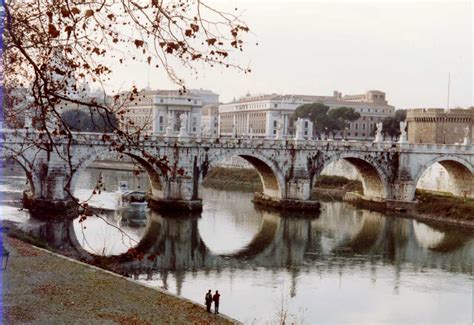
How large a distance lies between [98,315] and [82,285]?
1.93 m

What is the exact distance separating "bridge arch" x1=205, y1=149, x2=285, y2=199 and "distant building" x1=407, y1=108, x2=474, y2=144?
20.8 meters

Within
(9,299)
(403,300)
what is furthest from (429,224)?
(9,299)

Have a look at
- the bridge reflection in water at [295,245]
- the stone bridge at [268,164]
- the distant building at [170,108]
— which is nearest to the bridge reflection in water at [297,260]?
the bridge reflection in water at [295,245]

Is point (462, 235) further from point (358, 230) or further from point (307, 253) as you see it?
point (307, 253)

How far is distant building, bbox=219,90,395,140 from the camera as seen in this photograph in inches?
3051

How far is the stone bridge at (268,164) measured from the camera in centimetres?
2709

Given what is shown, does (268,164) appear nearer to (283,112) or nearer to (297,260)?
(297,260)

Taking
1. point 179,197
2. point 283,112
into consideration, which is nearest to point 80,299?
point 179,197

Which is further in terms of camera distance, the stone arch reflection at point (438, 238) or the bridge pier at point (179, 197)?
the bridge pier at point (179, 197)

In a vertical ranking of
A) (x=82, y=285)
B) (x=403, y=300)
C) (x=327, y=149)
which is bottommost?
(x=403, y=300)

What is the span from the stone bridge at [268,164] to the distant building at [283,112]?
2896cm

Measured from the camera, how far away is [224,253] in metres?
22.4

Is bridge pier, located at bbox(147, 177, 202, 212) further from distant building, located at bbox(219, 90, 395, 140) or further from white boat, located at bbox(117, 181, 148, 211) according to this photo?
distant building, located at bbox(219, 90, 395, 140)

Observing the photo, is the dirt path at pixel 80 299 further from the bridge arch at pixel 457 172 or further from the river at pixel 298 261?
the bridge arch at pixel 457 172
